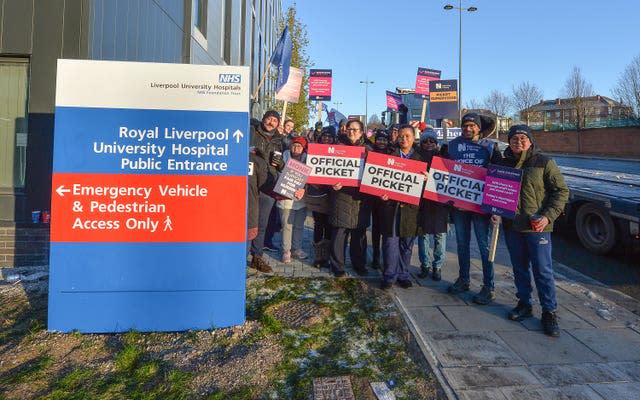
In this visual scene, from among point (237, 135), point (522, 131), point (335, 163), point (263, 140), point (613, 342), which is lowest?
point (613, 342)

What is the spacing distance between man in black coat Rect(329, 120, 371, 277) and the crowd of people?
0.01 m

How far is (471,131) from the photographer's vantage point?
4812 mm

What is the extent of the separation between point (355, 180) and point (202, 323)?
2330 millimetres

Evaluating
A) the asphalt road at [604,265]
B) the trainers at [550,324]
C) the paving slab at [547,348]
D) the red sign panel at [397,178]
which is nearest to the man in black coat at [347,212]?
the red sign panel at [397,178]

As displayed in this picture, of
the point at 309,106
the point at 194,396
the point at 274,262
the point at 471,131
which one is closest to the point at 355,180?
the point at 471,131

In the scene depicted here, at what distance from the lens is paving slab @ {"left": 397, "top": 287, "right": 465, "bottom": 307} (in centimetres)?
441

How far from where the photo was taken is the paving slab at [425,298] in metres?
4.41

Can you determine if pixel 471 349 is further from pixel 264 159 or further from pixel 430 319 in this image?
pixel 264 159

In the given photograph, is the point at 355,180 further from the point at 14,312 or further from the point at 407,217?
the point at 14,312

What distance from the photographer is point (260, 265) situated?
554 centimetres

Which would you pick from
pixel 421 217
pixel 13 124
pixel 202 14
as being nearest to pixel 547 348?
pixel 421 217

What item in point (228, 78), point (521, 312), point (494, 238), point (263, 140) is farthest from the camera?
point (263, 140)

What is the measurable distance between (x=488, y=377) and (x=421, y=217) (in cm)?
225

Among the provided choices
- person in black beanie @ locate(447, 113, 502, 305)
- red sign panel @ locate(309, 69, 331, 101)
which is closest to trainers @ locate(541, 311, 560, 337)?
person in black beanie @ locate(447, 113, 502, 305)
